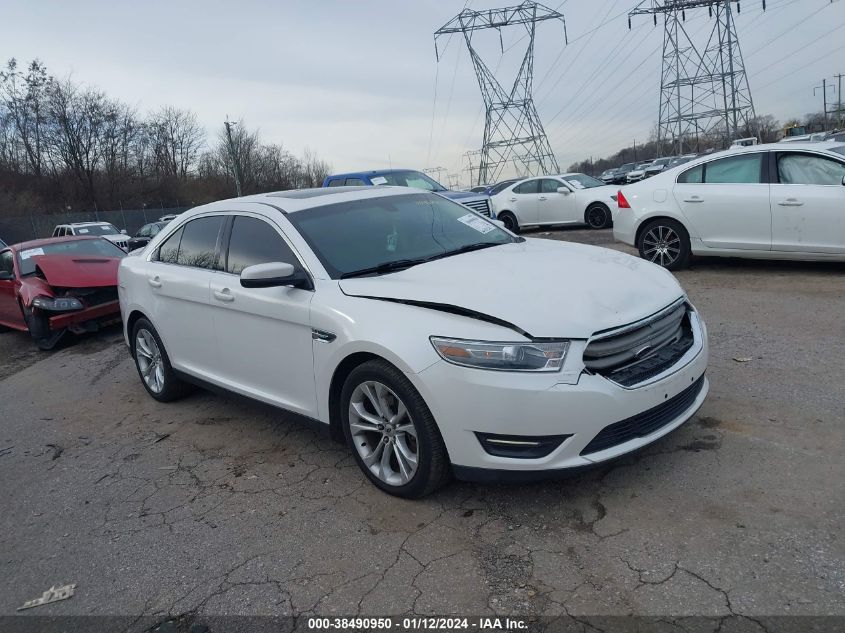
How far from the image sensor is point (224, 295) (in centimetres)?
435

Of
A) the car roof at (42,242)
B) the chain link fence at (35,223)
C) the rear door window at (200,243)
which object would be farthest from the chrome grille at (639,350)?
the chain link fence at (35,223)

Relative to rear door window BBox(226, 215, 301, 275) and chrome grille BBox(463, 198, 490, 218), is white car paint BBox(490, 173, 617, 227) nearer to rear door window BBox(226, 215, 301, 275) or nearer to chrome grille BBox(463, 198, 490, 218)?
chrome grille BBox(463, 198, 490, 218)

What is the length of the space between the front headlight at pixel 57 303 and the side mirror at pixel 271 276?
19.8 ft

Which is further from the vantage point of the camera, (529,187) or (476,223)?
(529,187)

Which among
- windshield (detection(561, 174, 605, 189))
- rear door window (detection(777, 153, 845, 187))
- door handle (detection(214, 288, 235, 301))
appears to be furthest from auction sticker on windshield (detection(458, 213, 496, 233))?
windshield (detection(561, 174, 605, 189))

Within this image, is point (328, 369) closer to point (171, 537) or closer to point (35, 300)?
point (171, 537)

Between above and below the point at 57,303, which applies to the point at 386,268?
above

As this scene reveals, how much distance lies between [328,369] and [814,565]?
8.02ft

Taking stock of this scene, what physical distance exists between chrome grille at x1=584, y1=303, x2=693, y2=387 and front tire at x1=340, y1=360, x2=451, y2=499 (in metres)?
0.86

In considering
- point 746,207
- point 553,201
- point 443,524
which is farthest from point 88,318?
point 553,201

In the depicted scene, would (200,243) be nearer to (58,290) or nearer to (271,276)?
(271,276)

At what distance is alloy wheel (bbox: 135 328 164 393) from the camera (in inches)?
216

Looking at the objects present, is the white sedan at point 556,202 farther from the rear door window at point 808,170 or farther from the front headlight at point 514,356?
the front headlight at point 514,356

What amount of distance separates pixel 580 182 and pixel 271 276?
1402cm
